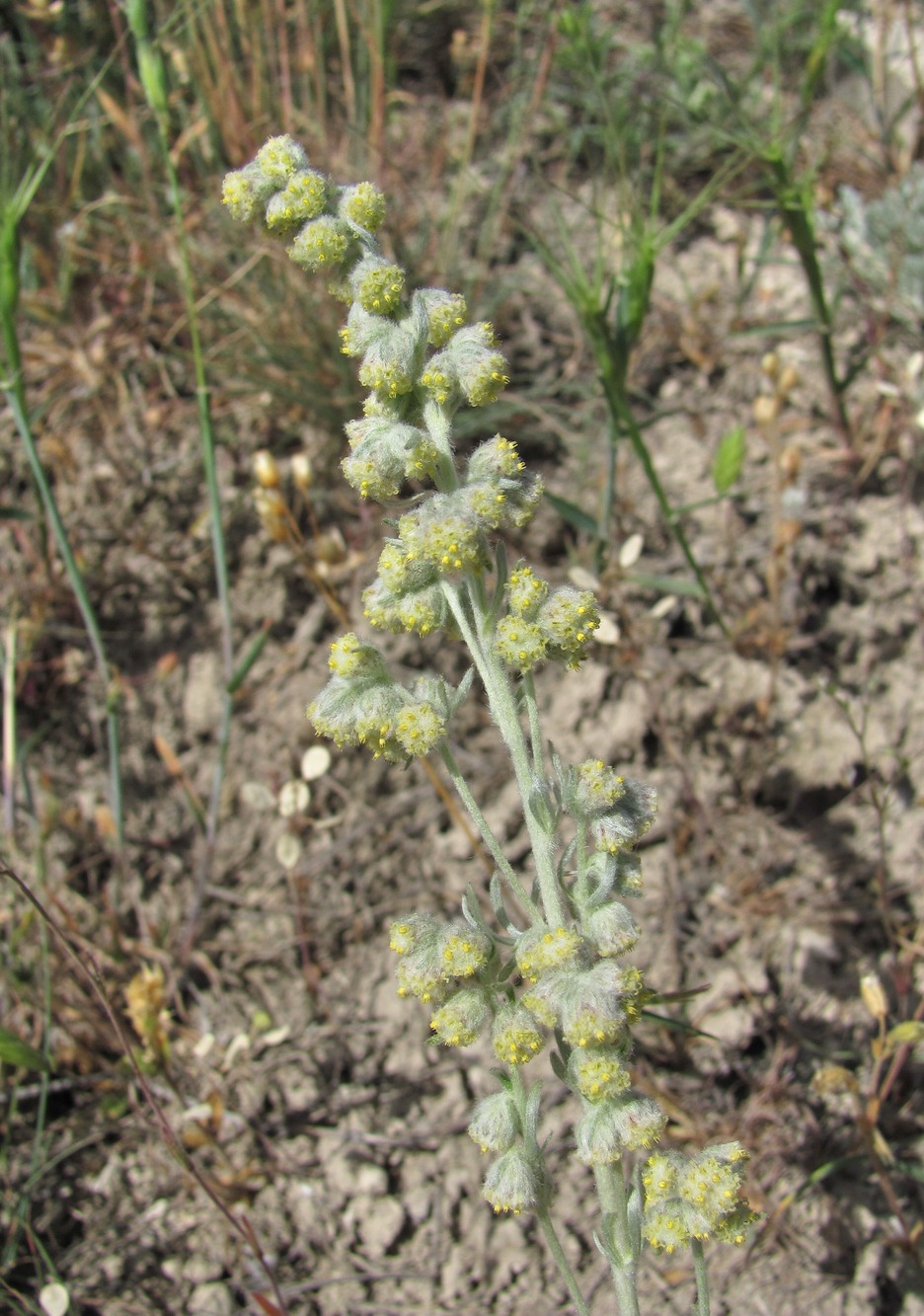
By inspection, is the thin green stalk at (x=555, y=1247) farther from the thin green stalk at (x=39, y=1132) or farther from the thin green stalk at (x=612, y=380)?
the thin green stalk at (x=612, y=380)

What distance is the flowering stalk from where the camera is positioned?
1.71 m

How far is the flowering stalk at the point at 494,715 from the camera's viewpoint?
171 centimetres

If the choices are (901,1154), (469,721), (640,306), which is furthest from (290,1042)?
(640,306)

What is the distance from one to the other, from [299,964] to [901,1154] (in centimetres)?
168

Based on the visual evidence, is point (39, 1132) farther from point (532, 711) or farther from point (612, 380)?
point (612, 380)

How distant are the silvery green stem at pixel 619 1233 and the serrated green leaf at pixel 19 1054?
1328 millimetres

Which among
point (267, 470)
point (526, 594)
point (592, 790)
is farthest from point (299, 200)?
point (267, 470)

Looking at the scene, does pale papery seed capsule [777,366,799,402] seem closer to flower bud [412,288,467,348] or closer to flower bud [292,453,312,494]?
flower bud [292,453,312,494]

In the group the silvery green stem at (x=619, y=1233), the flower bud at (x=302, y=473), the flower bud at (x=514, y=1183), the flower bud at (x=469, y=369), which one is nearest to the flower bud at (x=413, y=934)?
the flower bud at (x=514, y=1183)

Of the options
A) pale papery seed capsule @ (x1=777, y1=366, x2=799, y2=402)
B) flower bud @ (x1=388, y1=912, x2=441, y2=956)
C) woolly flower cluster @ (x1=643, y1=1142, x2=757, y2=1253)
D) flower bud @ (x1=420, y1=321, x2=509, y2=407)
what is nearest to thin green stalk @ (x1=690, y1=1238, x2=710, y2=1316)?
woolly flower cluster @ (x1=643, y1=1142, x2=757, y2=1253)

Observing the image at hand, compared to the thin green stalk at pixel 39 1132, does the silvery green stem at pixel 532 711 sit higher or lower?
higher

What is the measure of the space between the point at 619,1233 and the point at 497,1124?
322 mm

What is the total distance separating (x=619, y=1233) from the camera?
6.24 feet

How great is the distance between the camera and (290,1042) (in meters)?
3.12
